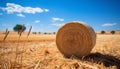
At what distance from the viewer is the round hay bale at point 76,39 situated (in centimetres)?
686

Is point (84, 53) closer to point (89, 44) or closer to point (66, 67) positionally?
point (89, 44)

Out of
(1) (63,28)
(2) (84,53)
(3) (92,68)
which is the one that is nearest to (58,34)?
(1) (63,28)

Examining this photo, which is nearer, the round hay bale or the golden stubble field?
the golden stubble field

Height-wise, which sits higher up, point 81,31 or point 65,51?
point 81,31

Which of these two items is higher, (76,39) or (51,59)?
(76,39)

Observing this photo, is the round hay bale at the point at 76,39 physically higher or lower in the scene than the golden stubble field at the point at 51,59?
higher

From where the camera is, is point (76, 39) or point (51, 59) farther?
point (76, 39)

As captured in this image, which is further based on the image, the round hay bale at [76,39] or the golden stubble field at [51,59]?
the round hay bale at [76,39]

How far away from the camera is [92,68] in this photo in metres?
4.76

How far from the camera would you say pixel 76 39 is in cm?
712

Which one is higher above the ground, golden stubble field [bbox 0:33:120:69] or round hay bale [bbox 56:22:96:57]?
round hay bale [bbox 56:22:96:57]

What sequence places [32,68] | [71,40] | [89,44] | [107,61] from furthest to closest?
[71,40] → [89,44] → [107,61] → [32,68]

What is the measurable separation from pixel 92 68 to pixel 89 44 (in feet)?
7.03

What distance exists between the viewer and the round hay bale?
6.86 m
